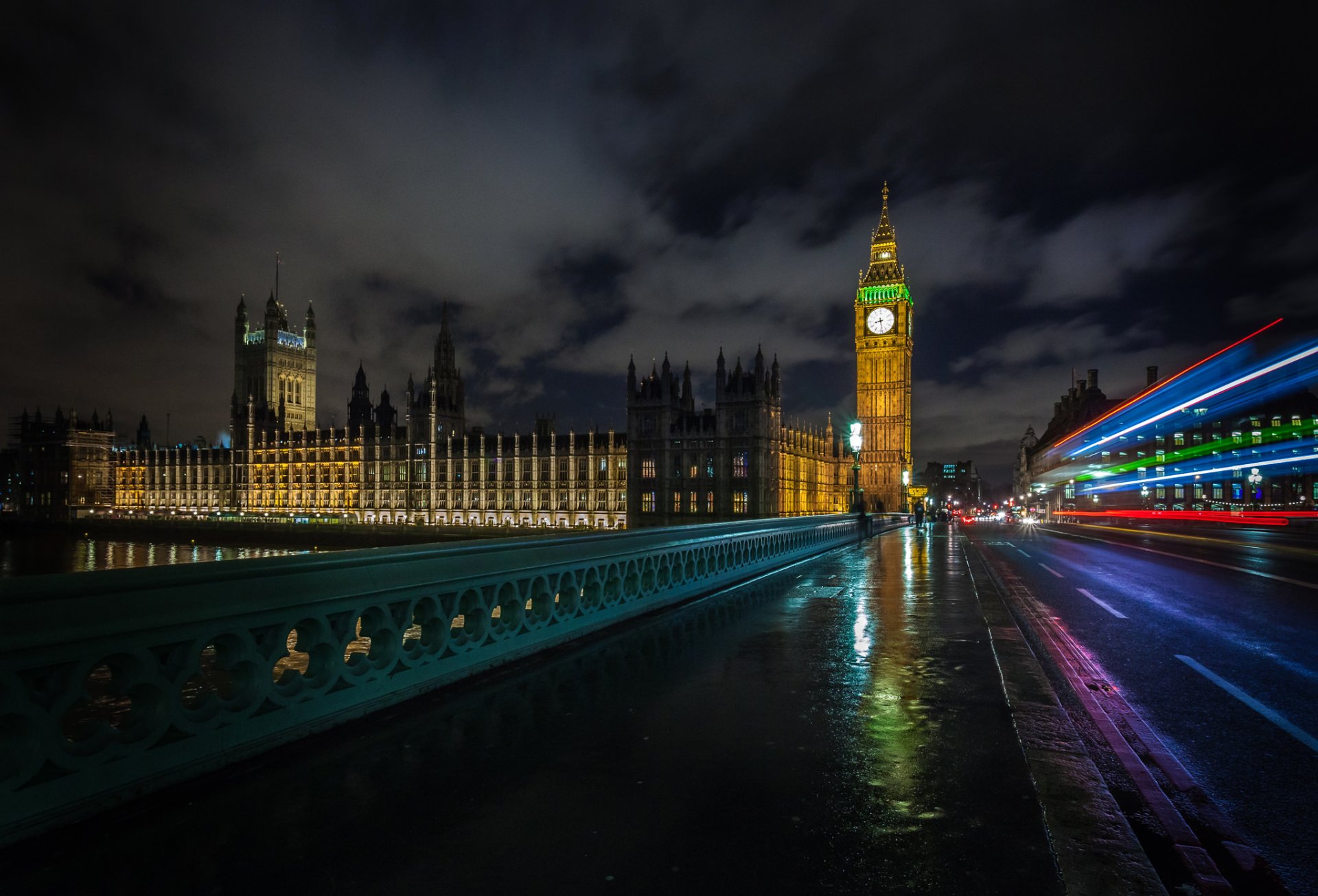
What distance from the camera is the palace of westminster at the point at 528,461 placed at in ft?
253

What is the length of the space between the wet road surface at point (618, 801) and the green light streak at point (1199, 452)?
314 ft

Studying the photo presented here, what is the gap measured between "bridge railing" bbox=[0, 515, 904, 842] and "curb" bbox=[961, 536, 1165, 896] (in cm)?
493

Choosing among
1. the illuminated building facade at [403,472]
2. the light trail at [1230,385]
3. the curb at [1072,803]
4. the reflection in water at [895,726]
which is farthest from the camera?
the illuminated building facade at [403,472]

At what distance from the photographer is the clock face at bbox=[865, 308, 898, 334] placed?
104375 mm

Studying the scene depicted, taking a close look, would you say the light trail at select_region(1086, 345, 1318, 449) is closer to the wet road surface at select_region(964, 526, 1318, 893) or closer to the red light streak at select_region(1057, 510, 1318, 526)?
the red light streak at select_region(1057, 510, 1318, 526)

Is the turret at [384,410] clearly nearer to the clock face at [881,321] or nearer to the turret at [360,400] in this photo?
the turret at [360,400]

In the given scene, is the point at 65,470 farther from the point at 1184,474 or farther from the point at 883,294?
the point at 1184,474

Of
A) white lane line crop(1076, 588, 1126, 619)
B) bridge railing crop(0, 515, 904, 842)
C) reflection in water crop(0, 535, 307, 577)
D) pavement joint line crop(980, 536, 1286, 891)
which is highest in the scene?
bridge railing crop(0, 515, 904, 842)

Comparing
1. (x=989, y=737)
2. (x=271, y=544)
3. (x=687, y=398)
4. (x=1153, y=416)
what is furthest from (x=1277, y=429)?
(x=271, y=544)

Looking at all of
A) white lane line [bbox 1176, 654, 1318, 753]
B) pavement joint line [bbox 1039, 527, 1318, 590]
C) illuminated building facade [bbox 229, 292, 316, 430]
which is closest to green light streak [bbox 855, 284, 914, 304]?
pavement joint line [bbox 1039, 527, 1318, 590]

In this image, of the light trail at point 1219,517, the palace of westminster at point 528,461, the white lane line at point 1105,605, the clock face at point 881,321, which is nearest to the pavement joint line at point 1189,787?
the white lane line at point 1105,605

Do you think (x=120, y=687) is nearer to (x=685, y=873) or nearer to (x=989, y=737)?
(x=685, y=873)

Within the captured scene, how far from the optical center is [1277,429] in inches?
3546

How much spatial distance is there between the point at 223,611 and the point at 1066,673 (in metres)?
7.79
